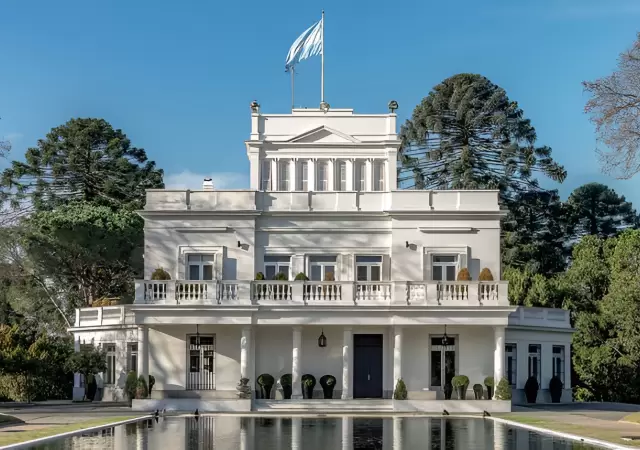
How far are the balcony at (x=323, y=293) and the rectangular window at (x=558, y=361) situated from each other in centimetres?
756

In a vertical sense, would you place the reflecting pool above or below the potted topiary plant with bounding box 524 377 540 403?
below

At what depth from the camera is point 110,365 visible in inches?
1930

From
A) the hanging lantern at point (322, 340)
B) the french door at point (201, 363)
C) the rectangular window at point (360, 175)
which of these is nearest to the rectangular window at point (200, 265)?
the french door at point (201, 363)

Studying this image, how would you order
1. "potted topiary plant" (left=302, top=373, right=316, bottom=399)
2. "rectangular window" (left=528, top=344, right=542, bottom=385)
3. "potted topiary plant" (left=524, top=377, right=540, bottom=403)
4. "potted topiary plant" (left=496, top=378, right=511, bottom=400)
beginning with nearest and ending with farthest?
"potted topiary plant" (left=496, top=378, right=511, bottom=400) < "potted topiary plant" (left=302, top=373, right=316, bottom=399) < "potted topiary plant" (left=524, top=377, right=540, bottom=403) < "rectangular window" (left=528, top=344, right=542, bottom=385)

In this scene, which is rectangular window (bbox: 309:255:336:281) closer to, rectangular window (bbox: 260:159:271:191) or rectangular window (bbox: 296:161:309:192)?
rectangular window (bbox: 296:161:309:192)

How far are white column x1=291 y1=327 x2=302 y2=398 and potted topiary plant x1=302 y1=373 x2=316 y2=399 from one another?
25 cm

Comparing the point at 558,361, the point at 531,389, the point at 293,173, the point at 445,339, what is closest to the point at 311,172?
the point at 293,173

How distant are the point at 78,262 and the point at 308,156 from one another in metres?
17.6

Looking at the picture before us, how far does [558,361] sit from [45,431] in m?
26.1

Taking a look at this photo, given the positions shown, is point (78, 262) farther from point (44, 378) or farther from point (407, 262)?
point (407, 262)

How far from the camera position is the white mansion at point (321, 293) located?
42.4m

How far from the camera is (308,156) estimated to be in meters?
→ 47.4

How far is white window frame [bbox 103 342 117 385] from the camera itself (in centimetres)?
4872

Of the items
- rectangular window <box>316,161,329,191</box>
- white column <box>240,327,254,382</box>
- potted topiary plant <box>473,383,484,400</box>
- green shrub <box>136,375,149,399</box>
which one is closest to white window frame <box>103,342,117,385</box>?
green shrub <box>136,375,149,399</box>
